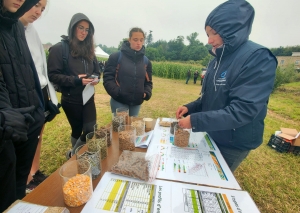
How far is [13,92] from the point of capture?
1.21 metres

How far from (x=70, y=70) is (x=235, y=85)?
1889 mm

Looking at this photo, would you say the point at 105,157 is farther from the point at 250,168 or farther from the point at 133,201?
the point at 250,168

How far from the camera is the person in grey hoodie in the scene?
3.61 feet

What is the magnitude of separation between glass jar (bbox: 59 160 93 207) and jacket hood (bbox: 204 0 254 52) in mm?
1292

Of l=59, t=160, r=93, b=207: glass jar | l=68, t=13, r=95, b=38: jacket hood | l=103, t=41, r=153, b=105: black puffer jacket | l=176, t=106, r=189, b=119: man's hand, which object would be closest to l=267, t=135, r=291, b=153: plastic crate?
l=176, t=106, r=189, b=119: man's hand

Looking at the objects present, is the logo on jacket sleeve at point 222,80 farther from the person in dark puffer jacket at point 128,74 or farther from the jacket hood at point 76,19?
the jacket hood at point 76,19

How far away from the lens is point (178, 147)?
1.36 meters

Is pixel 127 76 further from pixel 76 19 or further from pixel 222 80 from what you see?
pixel 222 80

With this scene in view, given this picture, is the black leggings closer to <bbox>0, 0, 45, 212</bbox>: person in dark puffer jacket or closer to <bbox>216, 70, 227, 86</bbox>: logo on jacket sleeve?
<bbox>0, 0, 45, 212</bbox>: person in dark puffer jacket

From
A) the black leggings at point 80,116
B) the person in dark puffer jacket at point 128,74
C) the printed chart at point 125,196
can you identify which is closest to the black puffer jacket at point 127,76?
the person in dark puffer jacket at point 128,74

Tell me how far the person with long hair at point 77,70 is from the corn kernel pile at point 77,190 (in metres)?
1.32

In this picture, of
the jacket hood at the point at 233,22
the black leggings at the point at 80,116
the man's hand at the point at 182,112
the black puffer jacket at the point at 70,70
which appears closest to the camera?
the jacket hood at the point at 233,22

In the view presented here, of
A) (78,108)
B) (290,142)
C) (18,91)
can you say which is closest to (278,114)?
(290,142)

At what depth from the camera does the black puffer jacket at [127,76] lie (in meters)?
2.49
